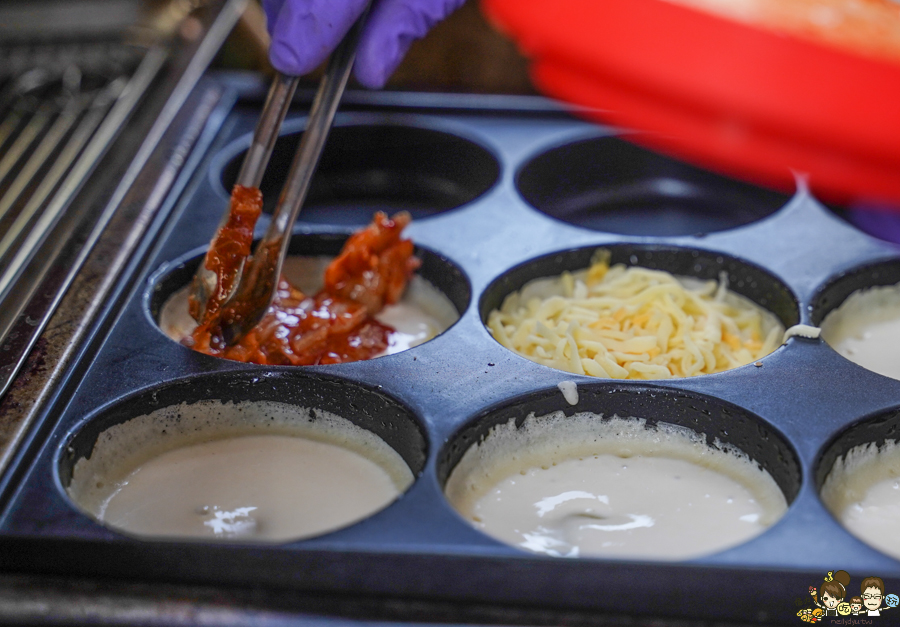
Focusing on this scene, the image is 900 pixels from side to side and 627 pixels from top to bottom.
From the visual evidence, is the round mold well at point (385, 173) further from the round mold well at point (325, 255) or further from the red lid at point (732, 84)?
the red lid at point (732, 84)

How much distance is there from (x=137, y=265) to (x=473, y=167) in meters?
1.19

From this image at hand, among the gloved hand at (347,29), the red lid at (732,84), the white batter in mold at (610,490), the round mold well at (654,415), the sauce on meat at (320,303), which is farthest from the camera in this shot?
the gloved hand at (347,29)

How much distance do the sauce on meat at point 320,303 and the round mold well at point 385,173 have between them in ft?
1.88

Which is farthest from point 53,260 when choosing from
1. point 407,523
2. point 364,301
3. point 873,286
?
point 873,286

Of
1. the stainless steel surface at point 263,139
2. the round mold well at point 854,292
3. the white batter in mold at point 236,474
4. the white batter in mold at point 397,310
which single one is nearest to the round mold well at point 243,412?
the white batter in mold at point 236,474

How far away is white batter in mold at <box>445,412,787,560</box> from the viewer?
1642 millimetres

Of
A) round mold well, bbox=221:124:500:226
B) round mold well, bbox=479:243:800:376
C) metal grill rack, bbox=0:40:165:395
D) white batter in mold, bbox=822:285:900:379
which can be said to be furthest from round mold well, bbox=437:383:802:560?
round mold well, bbox=221:124:500:226

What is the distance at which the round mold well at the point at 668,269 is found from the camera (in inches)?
91.1

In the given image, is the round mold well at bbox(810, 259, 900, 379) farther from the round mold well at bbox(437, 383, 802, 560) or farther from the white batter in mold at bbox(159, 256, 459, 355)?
the white batter in mold at bbox(159, 256, 459, 355)

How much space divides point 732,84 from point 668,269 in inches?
43.7

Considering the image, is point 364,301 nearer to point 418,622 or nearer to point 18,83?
point 418,622

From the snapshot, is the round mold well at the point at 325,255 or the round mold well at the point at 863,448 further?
the round mold well at the point at 325,255

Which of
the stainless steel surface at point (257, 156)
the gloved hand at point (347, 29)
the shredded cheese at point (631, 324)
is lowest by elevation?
the shredded cheese at point (631, 324)

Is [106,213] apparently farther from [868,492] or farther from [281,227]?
[868,492]
